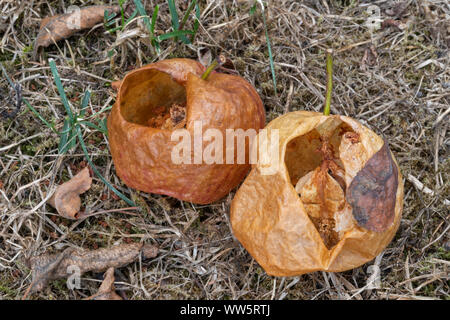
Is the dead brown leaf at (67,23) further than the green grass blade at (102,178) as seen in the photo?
Yes

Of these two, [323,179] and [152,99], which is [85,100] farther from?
[323,179]

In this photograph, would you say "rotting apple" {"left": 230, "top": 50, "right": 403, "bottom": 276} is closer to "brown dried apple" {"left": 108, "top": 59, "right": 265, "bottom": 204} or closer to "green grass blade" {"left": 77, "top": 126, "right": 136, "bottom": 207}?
"brown dried apple" {"left": 108, "top": 59, "right": 265, "bottom": 204}

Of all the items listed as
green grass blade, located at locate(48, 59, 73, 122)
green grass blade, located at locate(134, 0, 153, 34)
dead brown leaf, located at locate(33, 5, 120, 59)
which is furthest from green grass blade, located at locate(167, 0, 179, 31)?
Answer: green grass blade, located at locate(48, 59, 73, 122)

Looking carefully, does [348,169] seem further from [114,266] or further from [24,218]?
[24,218]

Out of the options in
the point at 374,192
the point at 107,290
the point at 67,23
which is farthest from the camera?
the point at 67,23

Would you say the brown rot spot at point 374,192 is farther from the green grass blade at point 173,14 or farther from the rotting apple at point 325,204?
the green grass blade at point 173,14

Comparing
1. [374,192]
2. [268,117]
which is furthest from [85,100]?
[374,192]

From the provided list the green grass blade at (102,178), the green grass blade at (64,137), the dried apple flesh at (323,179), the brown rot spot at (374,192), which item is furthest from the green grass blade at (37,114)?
the brown rot spot at (374,192)
